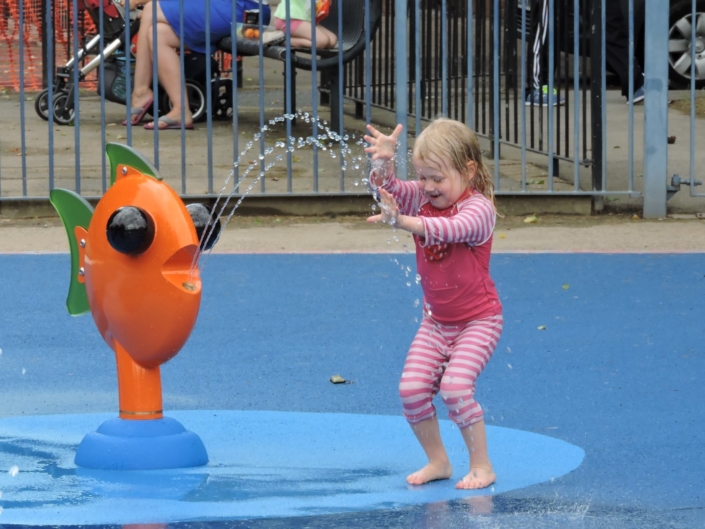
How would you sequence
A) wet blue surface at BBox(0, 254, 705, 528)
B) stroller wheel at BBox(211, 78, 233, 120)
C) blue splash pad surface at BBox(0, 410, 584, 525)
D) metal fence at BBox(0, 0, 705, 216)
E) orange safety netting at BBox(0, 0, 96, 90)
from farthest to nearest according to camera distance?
orange safety netting at BBox(0, 0, 96, 90)
stroller wheel at BBox(211, 78, 233, 120)
metal fence at BBox(0, 0, 705, 216)
wet blue surface at BBox(0, 254, 705, 528)
blue splash pad surface at BBox(0, 410, 584, 525)

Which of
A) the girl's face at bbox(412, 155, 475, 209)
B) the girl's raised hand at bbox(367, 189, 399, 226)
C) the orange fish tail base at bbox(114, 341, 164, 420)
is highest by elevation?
the girl's face at bbox(412, 155, 475, 209)

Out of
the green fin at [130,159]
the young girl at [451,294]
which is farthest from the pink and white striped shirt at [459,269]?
the green fin at [130,159]

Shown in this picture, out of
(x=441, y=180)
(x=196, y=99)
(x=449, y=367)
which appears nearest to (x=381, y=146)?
(x=441, y=180)

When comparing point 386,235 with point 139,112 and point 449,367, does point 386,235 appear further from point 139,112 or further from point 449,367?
point 449,367

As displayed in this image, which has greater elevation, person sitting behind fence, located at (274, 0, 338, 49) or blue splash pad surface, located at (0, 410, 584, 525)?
person sitting behind fence, located at (274, 0, 338, 49)

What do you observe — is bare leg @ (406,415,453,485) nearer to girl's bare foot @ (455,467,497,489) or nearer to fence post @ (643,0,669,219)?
girl's bare foot @ (455,467,497,489)

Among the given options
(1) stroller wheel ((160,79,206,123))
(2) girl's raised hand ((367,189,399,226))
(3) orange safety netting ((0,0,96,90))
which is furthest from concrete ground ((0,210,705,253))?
(3) orange safety netting ((0,0,96,90))

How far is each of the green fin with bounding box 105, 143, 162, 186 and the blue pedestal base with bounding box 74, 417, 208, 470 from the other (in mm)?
797

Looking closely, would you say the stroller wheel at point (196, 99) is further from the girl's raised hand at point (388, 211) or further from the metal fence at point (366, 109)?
the girl's raised hand at point (388, 211)

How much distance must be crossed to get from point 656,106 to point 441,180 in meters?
4.83

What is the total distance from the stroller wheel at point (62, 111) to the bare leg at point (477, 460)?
754cm

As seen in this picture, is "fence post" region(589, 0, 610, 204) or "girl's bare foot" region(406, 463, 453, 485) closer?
"girl's bare foot" region(406, 463, 453, 485)

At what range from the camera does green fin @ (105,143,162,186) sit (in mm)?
4266

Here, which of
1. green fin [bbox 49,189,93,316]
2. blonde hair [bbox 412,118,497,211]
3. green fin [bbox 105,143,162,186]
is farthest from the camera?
green fin [bbox 49,189,93,316]
